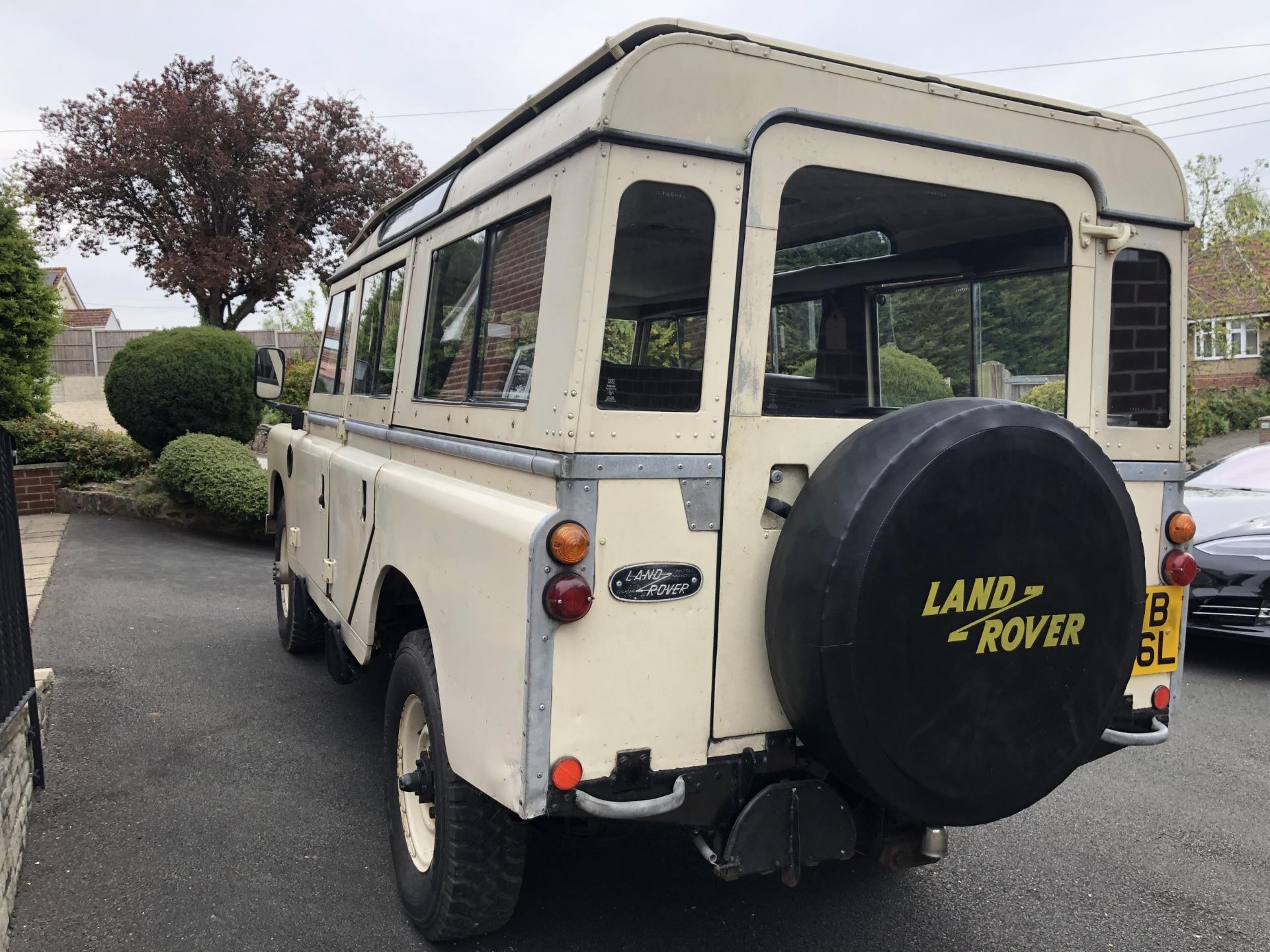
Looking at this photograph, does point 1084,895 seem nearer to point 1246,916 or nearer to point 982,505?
point 1246,916

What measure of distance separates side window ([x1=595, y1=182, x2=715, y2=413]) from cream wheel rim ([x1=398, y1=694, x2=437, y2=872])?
132 cm

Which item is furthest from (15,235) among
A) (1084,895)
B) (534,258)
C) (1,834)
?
(1084,895)

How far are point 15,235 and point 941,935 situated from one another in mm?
10665

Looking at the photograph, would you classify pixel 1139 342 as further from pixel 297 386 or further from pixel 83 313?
pixel 83 313

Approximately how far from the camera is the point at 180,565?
8.59m

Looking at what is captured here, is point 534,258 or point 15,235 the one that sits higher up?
point 15,235

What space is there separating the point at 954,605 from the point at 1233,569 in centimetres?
459

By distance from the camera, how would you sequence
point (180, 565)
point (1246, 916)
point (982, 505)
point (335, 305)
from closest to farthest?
point (982, 505) → point (1246, 916) → point (335, 305) → point (180, 565)

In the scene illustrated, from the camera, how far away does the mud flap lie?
7.88 ft

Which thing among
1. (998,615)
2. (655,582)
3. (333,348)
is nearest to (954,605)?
(998,615)

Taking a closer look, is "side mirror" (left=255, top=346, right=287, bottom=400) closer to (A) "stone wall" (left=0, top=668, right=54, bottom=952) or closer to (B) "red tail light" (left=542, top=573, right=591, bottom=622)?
(A) "stone wall" (left=0, top=668, right=54, bottom=952)

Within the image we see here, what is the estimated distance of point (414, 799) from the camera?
3211 millimetres

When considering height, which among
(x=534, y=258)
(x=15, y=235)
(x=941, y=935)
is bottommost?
(x=941, y=935)

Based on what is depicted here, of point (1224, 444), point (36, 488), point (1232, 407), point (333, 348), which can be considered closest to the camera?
point (333, 348)
